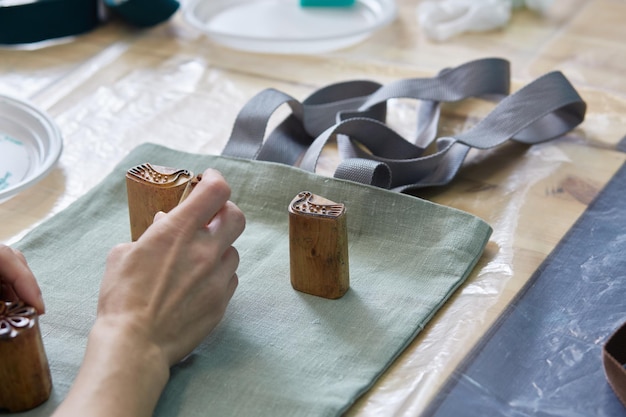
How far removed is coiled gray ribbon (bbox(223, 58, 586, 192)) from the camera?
1028 mm

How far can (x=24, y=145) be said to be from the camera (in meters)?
1.15

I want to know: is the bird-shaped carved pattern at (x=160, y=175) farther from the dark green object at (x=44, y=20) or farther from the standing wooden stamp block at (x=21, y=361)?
the dark green object at (x=44, y=20)

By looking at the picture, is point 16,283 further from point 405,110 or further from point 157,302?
point 405,110

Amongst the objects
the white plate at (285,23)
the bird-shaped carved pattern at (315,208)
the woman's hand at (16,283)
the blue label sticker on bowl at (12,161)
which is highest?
the bird-shaped carved pattern at (315,208)

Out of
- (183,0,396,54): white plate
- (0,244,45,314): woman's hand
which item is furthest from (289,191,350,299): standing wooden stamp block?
(183,0,396,54): white plate

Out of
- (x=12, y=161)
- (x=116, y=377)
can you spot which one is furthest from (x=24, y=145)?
(x=116, y=377)

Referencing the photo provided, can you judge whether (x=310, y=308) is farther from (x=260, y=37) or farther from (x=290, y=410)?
(x=260, y=37)

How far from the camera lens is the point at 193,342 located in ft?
2.42

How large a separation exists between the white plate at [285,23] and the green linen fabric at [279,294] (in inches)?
16.5

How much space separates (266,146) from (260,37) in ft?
1.13

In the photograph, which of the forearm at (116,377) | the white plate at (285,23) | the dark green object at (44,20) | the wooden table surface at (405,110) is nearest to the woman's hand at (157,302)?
the forearm at (116,377)

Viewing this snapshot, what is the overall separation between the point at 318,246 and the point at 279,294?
Result: 0.23 feet

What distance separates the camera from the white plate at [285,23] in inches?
55.2

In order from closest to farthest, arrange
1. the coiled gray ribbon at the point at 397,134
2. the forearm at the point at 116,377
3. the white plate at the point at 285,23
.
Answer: the forearm at the point at 116,377 → the coiled gray ribbon at the point at 397,134 → the white plate at the point at 285,23
